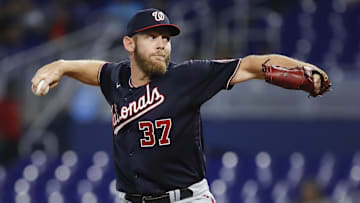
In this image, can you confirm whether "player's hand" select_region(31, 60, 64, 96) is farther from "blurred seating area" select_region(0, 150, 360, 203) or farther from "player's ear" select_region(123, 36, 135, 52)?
"blurred seating area" select_region(0, 150, 360, 203)

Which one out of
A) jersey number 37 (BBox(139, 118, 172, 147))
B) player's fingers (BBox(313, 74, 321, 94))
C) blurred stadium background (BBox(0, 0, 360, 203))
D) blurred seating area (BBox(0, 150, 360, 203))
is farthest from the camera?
blurred stadium background (BBox(0, 0, 360, 203))

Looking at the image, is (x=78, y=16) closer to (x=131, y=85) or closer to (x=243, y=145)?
(x=243, y=145)

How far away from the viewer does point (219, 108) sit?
31.7ft

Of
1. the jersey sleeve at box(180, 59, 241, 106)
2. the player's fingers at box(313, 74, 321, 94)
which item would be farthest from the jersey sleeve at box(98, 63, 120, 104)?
the player's fingers at box(313, 74, 321, 94)

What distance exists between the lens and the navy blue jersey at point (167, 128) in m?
4.10

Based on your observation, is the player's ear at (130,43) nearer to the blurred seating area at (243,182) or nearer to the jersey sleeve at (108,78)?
the jersey sleeve at (108,78)

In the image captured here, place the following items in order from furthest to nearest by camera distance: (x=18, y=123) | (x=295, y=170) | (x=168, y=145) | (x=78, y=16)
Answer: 1. (x=78, y=16)
2. (x=18, y=123)
3. (x=295, y=170)
4. (x=168, y=145)

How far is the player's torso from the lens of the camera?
409cm

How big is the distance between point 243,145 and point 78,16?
12.2 ft

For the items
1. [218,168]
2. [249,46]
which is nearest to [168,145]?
[218,168]

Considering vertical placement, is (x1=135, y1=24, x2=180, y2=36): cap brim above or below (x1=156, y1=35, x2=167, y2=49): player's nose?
above

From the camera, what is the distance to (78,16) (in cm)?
1159

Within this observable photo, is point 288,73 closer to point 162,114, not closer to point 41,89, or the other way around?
point 162,114

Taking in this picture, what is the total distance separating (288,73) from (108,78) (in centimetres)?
117
